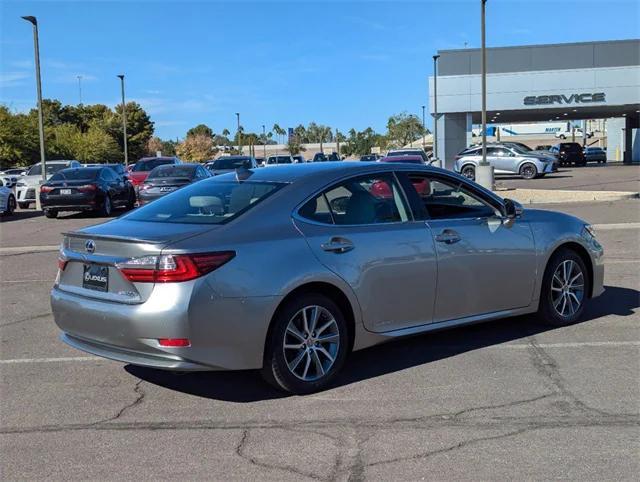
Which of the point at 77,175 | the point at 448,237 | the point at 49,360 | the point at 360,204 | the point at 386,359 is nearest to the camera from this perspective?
the point at 360,204

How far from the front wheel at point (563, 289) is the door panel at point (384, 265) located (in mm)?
1563

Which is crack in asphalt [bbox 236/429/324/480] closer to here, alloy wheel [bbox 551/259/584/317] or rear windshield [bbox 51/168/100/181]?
alloy wheel [bbox 551/259/584/317]

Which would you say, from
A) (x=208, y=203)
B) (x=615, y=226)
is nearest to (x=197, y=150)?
(x=615, y=226)

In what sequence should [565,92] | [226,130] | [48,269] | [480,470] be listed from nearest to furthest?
1. [480,470]
2. [48,269]
3. [565,92]
4. [226,130]

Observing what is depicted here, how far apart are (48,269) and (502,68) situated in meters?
35.1

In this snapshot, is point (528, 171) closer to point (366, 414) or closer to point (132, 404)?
point (366, 414)

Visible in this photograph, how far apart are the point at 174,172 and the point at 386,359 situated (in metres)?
15.4

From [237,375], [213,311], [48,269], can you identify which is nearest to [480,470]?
[213,311]

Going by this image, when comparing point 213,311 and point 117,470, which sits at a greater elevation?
point 213,311

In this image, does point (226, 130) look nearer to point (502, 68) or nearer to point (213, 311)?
point (502, 68)

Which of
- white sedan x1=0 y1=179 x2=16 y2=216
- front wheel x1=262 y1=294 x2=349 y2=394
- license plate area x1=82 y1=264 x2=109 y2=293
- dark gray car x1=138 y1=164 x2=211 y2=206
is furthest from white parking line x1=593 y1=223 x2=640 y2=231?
white sedan x1=0 y1=179 x2=16 y2=216

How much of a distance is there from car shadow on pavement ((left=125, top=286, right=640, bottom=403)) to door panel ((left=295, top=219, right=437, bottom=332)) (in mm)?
448

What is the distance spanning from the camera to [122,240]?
4730 millimetres

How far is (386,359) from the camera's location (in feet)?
19.5
